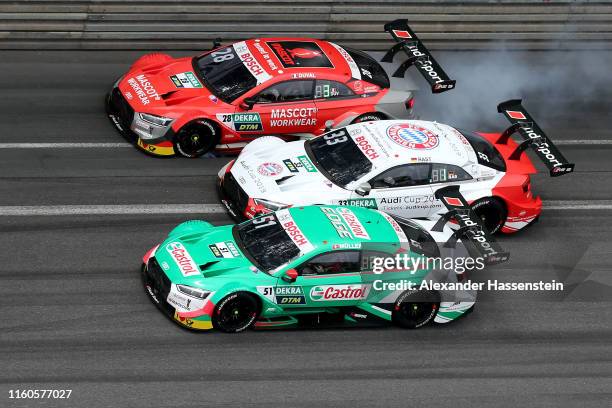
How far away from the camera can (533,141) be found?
14.5 metres

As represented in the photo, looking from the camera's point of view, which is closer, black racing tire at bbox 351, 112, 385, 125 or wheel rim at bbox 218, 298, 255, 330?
wheel rim at bbox 218, 298, 255, 330

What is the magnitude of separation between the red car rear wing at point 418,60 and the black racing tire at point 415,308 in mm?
4372

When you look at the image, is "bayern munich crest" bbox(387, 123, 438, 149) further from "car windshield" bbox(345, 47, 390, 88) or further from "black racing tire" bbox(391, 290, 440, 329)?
"black racing tire" bbox(391, 290, 440, 329)

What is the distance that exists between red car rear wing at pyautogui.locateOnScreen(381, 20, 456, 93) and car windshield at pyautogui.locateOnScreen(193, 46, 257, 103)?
2620 mm

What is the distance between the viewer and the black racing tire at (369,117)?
16.0 m

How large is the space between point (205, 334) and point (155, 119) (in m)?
4.47

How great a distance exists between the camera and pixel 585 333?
1284 centimetres

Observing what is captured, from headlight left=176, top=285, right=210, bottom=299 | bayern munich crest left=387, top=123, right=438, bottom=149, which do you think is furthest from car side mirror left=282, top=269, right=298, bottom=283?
bayern munich crest left=387, top=123, right=438, bottom=149

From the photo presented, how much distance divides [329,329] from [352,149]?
302cm

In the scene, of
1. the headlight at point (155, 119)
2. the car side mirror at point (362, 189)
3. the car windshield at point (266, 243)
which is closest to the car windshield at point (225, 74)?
the headlight at point (155, 119)

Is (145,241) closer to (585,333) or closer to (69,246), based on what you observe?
(69,246)

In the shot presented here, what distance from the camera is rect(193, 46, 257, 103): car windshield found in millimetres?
15570

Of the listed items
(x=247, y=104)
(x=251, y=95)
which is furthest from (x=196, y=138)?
(x=251, y=95)

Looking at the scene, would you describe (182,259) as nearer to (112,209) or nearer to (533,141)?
(112,209)
